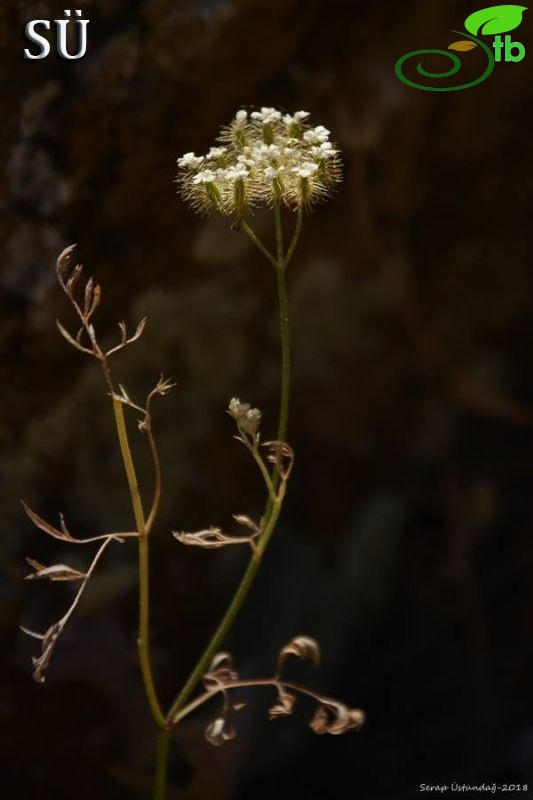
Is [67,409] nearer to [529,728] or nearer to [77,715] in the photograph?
[77,715]

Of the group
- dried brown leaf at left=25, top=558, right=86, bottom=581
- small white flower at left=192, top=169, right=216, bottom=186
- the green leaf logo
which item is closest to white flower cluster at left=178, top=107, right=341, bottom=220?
small white flower at left=192, top=169, right=216, bottom=186

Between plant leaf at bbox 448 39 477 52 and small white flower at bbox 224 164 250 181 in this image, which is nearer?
small white flower at bbox 224 164 250 181

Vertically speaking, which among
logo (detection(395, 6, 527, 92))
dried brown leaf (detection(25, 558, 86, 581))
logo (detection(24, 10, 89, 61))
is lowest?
dried brown leaf (detection(25, 558, 86, 581))

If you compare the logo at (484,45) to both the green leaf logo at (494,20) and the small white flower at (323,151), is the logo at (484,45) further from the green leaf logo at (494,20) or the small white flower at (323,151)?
the small white flower at (323,151)

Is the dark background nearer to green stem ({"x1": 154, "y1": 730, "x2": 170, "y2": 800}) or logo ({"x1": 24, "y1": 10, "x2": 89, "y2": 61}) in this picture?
logo ({"x1": 24, "y1": 10, "x2": 89, "y2": 61})

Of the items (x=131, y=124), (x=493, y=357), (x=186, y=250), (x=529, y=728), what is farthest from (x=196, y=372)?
(x=529, y=728)

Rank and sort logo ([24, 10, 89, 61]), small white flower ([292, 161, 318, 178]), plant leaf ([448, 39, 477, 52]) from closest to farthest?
small white flower ([292, 161, 318, 178])
logo ([24, 10, 89, 61])
plant leaf ([448, 39, 477, 52])

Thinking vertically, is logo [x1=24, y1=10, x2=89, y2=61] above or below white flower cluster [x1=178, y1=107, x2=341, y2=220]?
above
